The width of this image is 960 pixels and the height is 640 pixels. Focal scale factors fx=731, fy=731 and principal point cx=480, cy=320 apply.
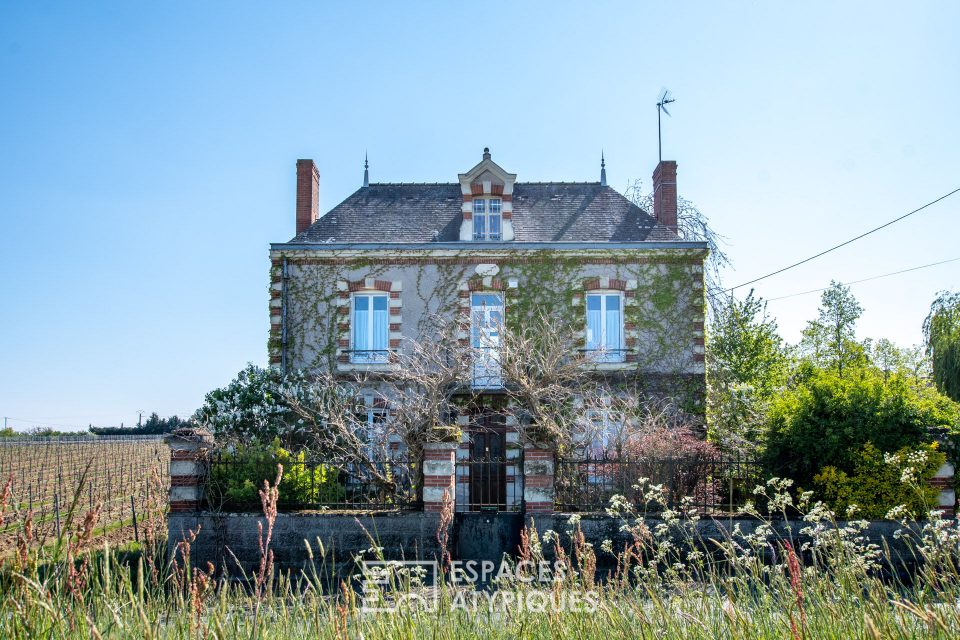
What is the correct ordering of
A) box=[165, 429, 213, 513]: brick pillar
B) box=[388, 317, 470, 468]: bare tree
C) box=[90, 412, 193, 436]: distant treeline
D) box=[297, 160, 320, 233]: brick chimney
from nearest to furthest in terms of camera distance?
box=[165, 429, 213, 513]: brick pillar
box=[388, 317, 470, 468]: bare tree
box=[297, 160, 320, 233]: brick chimney
box=[90, 412, 193, 436]: distant treeline

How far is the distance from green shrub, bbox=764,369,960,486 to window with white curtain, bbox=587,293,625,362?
21.4ft

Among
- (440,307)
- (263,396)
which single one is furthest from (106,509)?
(440,307)

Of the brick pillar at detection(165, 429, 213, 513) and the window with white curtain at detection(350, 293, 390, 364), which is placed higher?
the window with white curtain at detection(350, 293, 390, 364)

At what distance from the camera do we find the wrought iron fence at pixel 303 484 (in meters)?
9.91

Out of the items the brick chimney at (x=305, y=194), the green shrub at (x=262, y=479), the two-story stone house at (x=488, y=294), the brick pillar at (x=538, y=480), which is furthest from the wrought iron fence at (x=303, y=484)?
the brick chimney at (x=305, y=194)

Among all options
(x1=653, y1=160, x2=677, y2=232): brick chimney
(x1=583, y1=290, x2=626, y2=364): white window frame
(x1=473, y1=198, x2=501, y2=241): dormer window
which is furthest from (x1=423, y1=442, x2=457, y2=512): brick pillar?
(x1=653, y1=160, x2=677, y2=232): brick chimney

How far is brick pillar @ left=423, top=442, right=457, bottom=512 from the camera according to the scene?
380 inches

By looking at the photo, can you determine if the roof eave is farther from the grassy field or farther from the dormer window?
the grassy field

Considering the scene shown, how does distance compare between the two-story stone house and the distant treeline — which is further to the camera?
the distant treeline

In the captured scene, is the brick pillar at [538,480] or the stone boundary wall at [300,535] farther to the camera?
the brick pillar at [538,480]

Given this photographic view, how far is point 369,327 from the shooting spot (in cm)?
1691

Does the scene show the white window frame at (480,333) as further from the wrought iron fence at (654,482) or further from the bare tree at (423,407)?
the wrought iron fence at (654,482)

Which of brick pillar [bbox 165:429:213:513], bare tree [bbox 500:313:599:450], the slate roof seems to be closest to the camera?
brick pillar [bbox 165:429:213:513]

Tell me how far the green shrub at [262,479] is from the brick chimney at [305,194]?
879 cm
